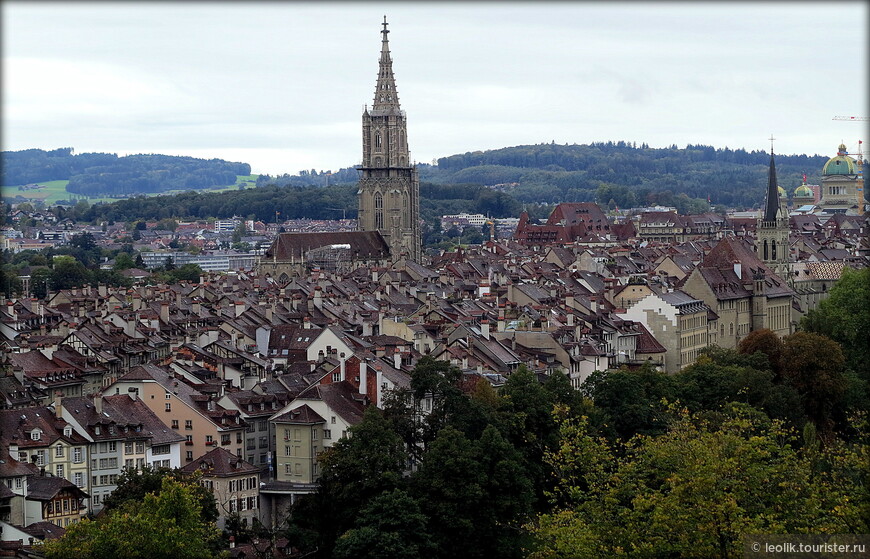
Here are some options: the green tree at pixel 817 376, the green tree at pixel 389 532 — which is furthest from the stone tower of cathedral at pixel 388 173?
the green tree at pixel 389 532

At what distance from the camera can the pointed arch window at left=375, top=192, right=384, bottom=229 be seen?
191000 mm

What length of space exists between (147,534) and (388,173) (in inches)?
5511

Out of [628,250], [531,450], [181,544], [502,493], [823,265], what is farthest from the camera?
[628,250]

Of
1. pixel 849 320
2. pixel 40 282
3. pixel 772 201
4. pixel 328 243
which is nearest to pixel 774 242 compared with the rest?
pixel 772 201

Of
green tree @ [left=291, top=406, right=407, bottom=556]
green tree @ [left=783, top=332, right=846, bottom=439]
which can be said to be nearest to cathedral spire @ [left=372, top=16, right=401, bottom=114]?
green tree @ [left=783, top=332, right=846, bottom=439]

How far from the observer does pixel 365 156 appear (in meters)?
192

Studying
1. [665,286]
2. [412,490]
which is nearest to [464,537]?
[412,490]

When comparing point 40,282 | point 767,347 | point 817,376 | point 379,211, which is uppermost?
point 379,211

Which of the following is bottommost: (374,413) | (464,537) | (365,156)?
(464,537)

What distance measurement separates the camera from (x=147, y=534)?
5203 cm

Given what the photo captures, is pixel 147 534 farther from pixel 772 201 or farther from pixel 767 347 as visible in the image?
pixel 772 201

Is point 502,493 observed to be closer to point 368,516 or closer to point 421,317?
point 368,516

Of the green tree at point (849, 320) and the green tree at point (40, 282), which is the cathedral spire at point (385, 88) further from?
the green tree at point (849, 320)

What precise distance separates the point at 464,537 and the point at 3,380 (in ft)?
70.3
